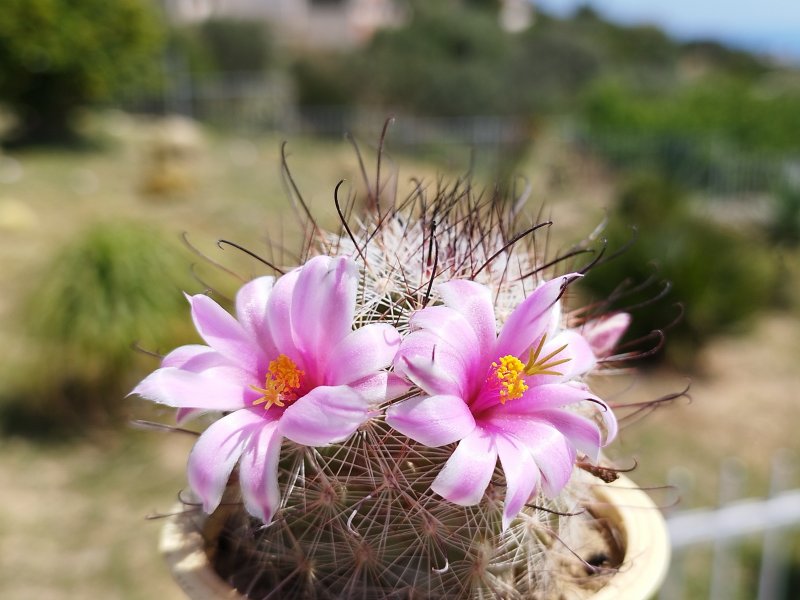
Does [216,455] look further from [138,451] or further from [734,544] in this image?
[138,451]

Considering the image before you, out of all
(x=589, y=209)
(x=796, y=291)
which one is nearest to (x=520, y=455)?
(x=796, y=291)

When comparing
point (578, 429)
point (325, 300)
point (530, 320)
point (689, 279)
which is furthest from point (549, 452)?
point (689, 279)

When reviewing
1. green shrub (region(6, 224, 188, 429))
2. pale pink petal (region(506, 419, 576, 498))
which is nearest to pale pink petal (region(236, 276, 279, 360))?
pale pink petal (region(506, 419, 576, 498))

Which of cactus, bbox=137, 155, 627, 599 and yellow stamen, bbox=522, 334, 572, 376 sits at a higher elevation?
yellow stamen, bbox=522, 334, 572, 376

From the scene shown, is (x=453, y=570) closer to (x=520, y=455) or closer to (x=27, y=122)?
(x=520, y=455)

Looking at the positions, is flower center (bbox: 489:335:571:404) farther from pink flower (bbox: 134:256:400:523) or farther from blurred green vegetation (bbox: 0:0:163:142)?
blurred green vegetation (bbox: 0:0:163:142)

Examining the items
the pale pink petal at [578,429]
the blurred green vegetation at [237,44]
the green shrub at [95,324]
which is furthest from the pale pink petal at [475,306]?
the blurred green vegetation at [237,44]

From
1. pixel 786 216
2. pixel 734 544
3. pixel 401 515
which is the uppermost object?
pixel 401 515
